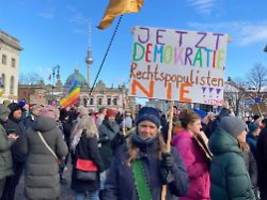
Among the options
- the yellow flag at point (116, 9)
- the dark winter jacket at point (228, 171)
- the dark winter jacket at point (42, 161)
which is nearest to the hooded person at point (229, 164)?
the dark winter jacket at point (228, 171)

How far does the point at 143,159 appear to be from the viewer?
404 cm

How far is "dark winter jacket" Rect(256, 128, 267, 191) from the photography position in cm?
602

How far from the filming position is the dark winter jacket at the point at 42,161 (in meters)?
6.54

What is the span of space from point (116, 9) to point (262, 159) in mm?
2888

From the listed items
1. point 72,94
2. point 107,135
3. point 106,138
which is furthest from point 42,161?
point 72,94

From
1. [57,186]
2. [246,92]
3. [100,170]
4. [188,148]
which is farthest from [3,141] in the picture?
[246,92]

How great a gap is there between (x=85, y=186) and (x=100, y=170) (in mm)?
350

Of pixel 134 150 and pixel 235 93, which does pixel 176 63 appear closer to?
pixel 134 150

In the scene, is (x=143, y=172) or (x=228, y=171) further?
(x=228, y=171)

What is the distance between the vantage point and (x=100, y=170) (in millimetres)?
7727

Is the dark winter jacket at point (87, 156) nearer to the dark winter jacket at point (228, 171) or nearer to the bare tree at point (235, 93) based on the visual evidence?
the dark winter jacket at point (228, 171)

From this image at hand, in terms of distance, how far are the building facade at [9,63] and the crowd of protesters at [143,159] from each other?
60866mm

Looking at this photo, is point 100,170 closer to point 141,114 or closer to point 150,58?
point 150,58

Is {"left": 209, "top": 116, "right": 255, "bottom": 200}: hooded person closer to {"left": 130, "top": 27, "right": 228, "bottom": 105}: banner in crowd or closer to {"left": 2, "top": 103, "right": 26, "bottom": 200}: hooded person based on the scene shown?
{"left": 130, "top": 27, "right": 228, "bottom": 105}: banner in crowd
